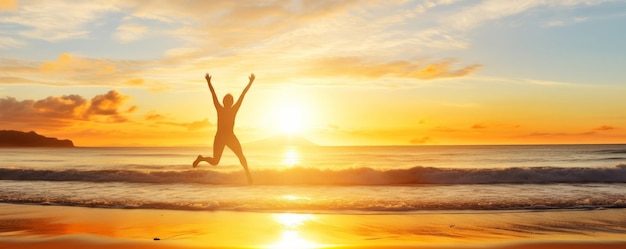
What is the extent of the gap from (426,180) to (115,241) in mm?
18530

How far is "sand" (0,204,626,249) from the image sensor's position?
26.5ft

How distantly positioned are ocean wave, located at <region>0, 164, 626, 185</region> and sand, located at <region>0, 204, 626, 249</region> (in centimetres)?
1107

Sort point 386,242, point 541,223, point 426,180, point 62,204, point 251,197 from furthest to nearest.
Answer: point 426,180
point 251,197
point 62,204
point 541,223
point 386,242

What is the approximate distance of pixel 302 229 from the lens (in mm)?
9422

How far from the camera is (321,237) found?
28.2ft

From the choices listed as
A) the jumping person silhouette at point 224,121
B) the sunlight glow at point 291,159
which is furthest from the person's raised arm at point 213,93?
the sunlight glow at point 291,159

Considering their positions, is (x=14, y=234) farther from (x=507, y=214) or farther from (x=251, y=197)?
(x=507, y=214)

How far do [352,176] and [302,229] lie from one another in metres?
14.8

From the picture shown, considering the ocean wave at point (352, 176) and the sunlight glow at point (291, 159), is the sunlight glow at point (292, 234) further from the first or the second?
the sunlight glow at point (291, 159)

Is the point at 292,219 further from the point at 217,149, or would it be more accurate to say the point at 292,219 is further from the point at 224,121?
the point at 224,121

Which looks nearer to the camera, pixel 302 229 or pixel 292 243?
pixel 292 243

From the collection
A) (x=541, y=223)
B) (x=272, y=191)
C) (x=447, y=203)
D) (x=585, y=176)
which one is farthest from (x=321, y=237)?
(x=585, y=176)

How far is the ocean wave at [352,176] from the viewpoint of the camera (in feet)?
76.9

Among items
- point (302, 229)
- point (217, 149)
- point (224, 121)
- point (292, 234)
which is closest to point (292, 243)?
point (292, 234)
